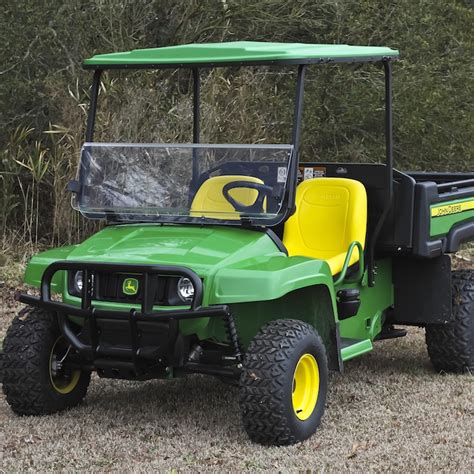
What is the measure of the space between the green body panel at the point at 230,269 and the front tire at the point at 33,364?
0.19 metres

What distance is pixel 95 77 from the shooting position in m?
5.57

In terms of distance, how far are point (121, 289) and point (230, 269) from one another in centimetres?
49

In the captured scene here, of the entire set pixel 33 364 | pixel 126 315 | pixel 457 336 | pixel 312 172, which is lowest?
pixel 457 336

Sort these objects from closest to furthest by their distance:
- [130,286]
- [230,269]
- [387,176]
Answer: [230,269] → [130,286] → [387,176]

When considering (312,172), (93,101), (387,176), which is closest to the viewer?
(93,101)

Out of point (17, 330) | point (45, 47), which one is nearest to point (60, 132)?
point (45, 47)

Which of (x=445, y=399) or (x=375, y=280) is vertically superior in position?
(x=375, y=280)

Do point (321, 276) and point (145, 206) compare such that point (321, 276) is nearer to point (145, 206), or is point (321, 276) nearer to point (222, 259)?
point (222, 259)

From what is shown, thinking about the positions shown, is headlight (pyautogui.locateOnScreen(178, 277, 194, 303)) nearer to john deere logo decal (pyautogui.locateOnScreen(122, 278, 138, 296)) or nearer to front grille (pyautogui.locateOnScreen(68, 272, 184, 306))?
front grille (pyautogui.locateOnScreen(68, 272, 184, 306))

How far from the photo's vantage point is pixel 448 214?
598 cm

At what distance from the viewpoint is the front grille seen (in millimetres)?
4777

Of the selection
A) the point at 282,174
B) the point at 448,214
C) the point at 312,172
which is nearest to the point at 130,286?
the point at 282,174

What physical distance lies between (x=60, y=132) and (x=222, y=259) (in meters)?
4.86

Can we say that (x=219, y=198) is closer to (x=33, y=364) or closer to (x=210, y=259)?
(x=210, y=259)
